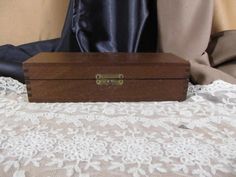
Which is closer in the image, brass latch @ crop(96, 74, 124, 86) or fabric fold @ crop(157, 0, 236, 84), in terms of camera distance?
brass latch @ crop(96, 74, 124, 86)

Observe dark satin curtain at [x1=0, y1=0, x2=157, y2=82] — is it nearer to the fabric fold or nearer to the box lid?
the fabric fold

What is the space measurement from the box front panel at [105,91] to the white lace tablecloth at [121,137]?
2cm

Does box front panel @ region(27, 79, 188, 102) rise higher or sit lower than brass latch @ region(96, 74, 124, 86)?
lower

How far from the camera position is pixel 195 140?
1.42 ft

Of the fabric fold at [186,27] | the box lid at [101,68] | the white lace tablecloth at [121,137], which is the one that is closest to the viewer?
the white lace tablecloth at [121,137]

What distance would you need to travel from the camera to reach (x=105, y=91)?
583mm

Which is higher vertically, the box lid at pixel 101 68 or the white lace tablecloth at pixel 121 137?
the box lid at pixel 101 68

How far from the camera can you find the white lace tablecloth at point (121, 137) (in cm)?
36

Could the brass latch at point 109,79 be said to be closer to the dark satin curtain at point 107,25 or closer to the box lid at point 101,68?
the box lid at point 101,68

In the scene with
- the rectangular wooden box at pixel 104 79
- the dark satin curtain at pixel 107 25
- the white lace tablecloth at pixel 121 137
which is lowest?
the white lace tablecloth at pixel 121 137

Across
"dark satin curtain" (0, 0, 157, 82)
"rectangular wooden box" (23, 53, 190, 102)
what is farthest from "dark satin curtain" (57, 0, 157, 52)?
"rectangular wooden box" (23, 53, 190, 102)

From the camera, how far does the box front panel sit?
56cm

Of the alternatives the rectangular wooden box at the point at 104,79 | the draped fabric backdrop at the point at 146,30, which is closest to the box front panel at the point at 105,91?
the rectangular wooden box at the point at 104,79

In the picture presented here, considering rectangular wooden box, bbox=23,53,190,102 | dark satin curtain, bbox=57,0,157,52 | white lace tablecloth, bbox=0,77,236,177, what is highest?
dark satin curtain, bbox=57,0,157,52
